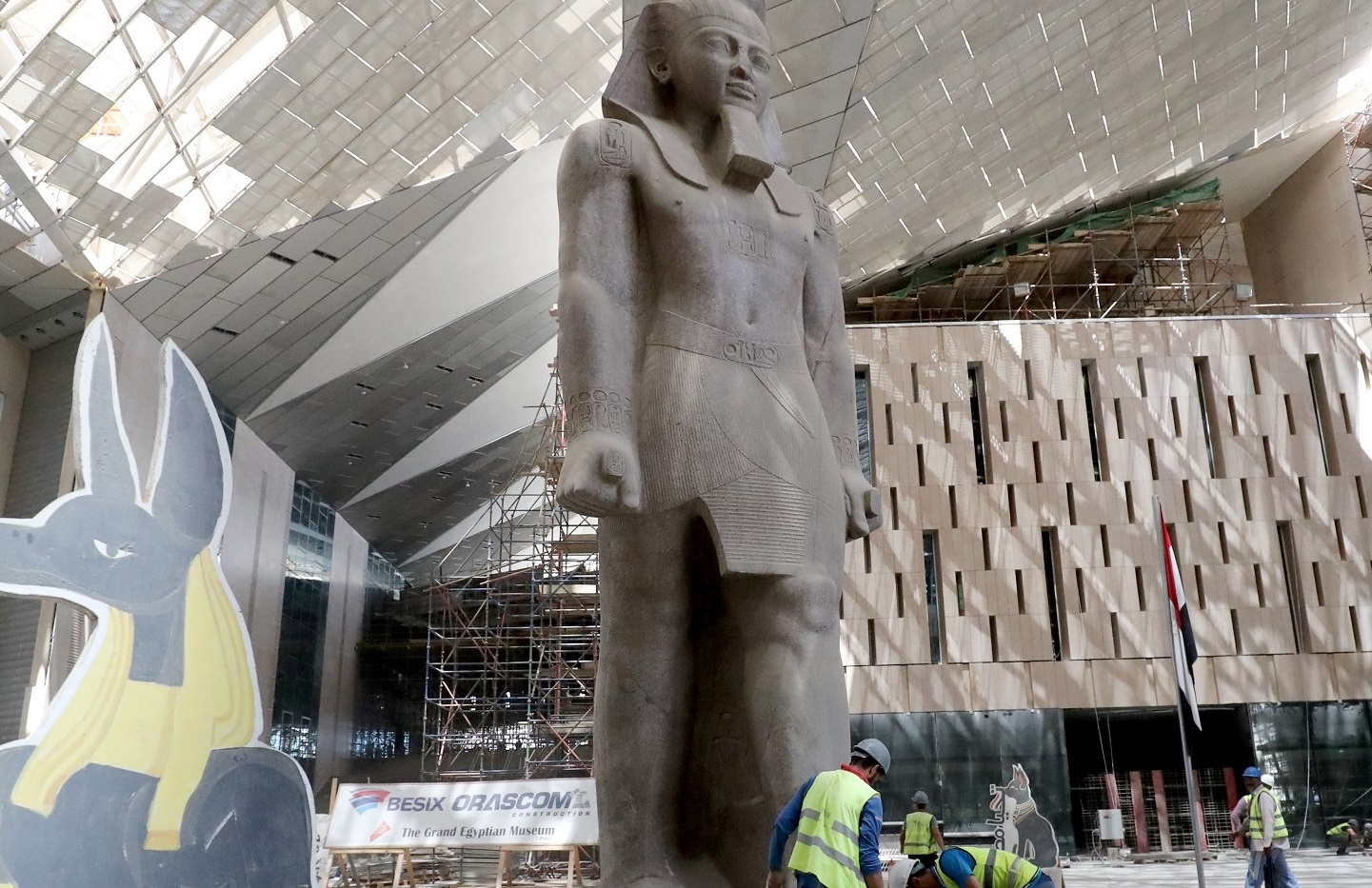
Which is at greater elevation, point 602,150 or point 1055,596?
point 1055,596

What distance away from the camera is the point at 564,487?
3229 millimetres

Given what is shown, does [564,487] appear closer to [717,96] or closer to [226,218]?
[717,96]

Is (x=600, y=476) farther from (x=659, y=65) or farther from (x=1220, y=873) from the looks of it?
(x=1220, y=873)

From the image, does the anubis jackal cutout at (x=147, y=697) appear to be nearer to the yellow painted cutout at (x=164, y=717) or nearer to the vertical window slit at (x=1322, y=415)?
the yellow painted cutout at (x=164, y=717)

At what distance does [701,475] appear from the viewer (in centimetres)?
334

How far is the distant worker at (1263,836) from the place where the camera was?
9000 mm

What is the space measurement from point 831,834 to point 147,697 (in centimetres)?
625

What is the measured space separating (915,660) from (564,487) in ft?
62.0

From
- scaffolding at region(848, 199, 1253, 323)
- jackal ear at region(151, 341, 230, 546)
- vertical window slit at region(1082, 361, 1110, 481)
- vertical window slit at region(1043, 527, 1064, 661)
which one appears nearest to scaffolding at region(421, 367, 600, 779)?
jackal ear at region(151, 341, 230, 546)

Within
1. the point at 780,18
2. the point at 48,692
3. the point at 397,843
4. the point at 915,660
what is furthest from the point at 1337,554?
the point at 48,692

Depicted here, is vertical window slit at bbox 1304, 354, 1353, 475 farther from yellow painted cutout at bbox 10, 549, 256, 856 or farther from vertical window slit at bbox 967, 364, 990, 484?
yellow painted cutout at bbox 10, 549, 256, 856

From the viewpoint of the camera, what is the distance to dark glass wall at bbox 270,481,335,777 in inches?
912

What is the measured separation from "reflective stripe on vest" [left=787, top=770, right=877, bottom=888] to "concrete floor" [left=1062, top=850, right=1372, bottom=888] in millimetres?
11720

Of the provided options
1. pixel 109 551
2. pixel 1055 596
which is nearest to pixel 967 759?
pixel 1055 596
